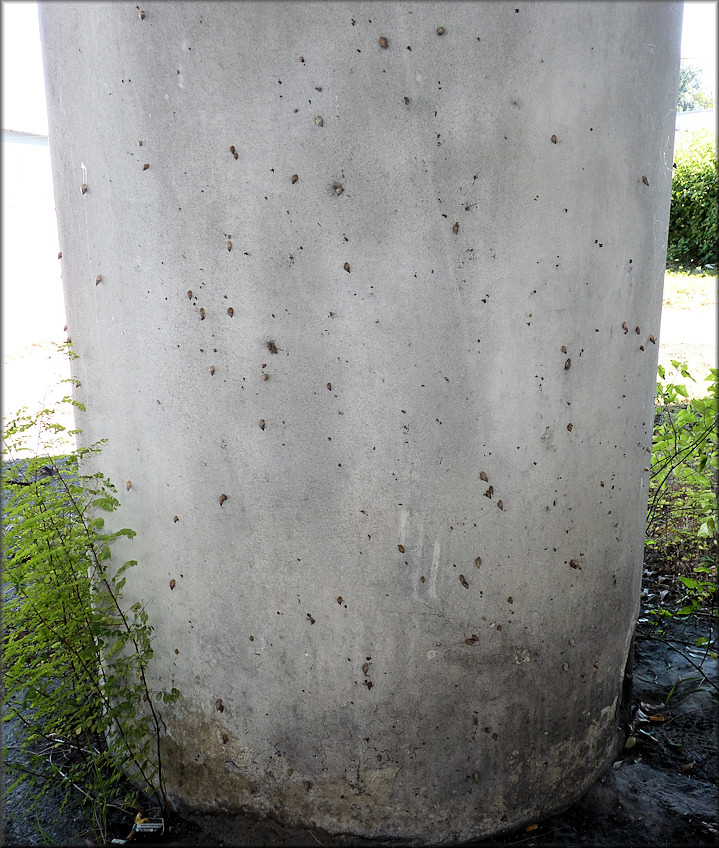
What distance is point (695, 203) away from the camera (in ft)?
32.5

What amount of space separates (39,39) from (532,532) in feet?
7.31

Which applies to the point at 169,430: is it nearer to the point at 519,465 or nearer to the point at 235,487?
the point at 235,487

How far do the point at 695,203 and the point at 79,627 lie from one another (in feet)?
33.4

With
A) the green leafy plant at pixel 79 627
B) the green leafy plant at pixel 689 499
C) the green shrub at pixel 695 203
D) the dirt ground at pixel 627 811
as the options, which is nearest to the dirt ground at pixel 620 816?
the dirt ground at pixel 627 811

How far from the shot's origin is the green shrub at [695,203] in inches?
384

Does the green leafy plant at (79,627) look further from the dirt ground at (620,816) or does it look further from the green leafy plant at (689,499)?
the green leafy plant at (689,499)

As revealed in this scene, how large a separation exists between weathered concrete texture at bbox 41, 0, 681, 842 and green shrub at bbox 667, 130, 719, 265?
28.3 feet

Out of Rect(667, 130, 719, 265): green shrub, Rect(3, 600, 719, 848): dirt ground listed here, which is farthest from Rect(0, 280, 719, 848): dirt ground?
Rect(667, 130, 719, 265): green shrub

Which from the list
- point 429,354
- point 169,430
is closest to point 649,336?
point 429,354

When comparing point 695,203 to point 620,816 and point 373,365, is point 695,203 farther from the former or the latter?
point 373,365

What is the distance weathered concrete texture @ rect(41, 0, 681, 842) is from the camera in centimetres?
192

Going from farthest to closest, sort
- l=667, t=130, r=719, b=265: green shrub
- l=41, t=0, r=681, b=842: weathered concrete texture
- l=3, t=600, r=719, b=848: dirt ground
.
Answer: l=667, t=130, r=719, b=265: green shrub < l=3, t=600, r=719, b=848: dirt ground < l=41, t=0, r=681, b=842: weathered concrete texture

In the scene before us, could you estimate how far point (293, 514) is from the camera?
2166 mm

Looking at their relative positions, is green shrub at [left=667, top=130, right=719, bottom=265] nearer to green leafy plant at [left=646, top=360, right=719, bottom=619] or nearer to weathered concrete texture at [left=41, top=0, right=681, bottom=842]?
green leafy plant at [left=646, top=360, right=719, bottom=619]
